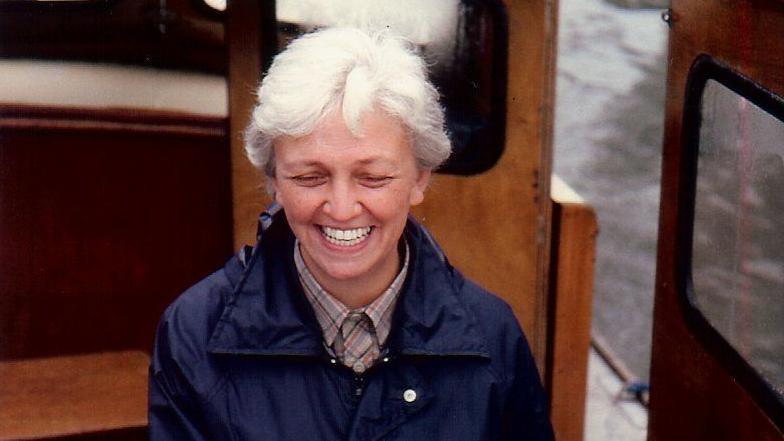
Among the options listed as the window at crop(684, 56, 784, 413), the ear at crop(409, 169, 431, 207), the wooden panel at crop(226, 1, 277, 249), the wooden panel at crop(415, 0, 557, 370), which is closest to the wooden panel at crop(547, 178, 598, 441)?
the wooden panel at crop(415, 0, 557, 370)

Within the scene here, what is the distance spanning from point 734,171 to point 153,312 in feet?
6.19

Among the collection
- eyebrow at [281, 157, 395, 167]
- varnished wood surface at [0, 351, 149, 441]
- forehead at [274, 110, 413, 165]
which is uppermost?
forehead at [274, 110, 413, 165]

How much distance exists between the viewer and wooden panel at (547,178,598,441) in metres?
2.92

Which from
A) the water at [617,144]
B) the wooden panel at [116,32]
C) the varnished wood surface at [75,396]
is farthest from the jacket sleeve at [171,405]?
the water at [617,144]

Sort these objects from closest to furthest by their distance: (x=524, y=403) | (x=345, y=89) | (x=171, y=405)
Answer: (x=345, y=89)
(x=171, y=405)
(x=524, y=403)

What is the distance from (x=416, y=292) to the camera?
1910 mm

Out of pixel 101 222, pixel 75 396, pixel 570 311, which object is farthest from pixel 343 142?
pixel 101 222

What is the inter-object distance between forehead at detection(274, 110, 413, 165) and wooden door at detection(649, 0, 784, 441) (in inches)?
25.9

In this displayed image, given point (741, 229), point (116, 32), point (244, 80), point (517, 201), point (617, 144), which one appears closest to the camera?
point (741, 229)

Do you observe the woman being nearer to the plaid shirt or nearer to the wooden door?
the plaid shirt

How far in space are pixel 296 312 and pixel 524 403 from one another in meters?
0.45

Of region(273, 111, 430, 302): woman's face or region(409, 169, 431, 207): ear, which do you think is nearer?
region(273, 111, 430, 302): woman's face

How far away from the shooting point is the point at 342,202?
175 cm

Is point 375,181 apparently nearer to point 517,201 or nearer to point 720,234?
point 720,234
